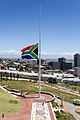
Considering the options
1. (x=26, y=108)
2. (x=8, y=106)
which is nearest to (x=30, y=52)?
(x=26, y=108)

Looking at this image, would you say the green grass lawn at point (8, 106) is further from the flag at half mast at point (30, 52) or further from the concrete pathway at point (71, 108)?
the concrete pathway at point (71, 108)

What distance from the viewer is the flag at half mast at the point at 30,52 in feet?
111

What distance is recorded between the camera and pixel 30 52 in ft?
111

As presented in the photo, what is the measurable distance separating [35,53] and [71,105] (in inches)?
506

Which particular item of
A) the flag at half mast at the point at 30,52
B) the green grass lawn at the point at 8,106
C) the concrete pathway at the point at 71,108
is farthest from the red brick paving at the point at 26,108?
the flag at half mast at the point at 30,52

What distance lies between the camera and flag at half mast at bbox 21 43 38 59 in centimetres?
3378

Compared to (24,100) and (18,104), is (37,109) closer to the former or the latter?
Answer: (18,104)

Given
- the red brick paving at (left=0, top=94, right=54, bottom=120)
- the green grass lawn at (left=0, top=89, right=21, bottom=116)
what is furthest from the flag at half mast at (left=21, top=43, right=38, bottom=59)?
the green grass lawn at (left=0, top=89, right=21, bottom=116)

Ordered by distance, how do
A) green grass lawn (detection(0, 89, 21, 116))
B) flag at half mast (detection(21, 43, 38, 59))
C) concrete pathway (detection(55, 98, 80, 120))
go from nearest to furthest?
green grass lawn (detection(0, 89, 21, 116)), flag at half mast (detection(21, 43, 38, 59)), concrete pathway (detection(55, 98, 80, 120))

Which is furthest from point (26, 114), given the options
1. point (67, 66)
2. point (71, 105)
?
point (67, 66)

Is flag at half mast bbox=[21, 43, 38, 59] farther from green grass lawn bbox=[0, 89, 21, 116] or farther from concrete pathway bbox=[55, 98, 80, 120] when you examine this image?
concrete pathway bbox=[55, 98, 80, 120]

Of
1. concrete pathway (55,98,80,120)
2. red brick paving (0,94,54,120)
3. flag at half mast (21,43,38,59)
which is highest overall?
flag at half mast (21,43,38,59)

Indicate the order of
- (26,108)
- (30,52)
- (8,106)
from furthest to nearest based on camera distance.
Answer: (30,52) < (26,108) < (8,106)

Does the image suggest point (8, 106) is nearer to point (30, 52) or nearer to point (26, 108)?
point (26, 108)
